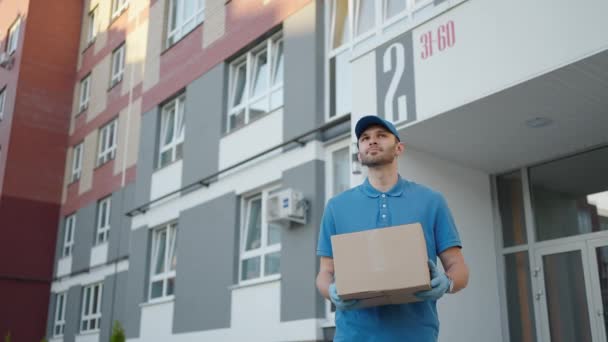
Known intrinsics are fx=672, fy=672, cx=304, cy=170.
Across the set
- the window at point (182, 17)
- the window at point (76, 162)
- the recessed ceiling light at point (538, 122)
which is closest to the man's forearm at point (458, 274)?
the recessed ceiling light at point (538, 122)

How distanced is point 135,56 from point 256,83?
23.0 feet

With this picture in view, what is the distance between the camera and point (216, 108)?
11992 millimetres

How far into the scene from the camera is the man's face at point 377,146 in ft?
8.20

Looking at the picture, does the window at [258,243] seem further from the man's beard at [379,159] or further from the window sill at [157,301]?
the man's beard at [379,159]

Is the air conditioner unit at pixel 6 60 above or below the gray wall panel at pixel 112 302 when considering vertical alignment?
above

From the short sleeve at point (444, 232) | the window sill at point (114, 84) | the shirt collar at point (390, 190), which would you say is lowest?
the short sleeve at point (444, 232)

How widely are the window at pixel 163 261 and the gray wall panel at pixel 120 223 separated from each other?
2.65 meters

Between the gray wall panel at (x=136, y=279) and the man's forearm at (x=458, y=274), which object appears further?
the gray wall panel at (x=136, y=279)

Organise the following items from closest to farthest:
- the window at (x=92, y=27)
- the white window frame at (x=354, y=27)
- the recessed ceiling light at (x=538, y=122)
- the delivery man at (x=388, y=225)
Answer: the delivery man at (x=388, y=225) → the recessed ceiling light at (x=538, y=122) → the white window frame at (x=354, y=27) → the window at (x=92, y=27)

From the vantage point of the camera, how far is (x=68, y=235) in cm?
1986

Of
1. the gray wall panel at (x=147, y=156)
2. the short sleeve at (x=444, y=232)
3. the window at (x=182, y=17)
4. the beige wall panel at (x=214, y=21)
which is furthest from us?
the gray wall panel at (x=147, y=156)

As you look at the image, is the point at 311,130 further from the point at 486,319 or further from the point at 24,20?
the point at 24,20

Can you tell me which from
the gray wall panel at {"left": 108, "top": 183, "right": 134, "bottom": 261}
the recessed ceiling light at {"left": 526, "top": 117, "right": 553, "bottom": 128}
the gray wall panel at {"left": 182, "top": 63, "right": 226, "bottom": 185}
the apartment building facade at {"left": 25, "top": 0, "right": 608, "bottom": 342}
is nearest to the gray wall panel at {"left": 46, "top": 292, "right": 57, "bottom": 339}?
the apartment building facade at {"left": 25, "top": 0, "right": 608, "bottom": 342}

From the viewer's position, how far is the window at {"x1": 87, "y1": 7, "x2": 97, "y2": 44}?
2144 cm
